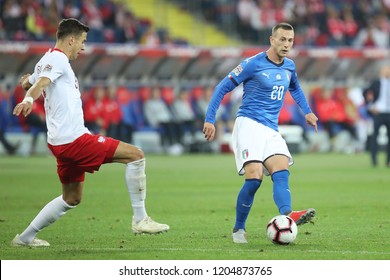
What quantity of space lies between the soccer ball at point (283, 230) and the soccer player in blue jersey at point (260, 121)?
0.28m

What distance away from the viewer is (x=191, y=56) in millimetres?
34188

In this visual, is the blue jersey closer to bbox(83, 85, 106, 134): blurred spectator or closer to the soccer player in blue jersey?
the soccer player in blue jersey

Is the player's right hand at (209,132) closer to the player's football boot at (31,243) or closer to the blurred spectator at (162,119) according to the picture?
the player's football boot at (31,243)

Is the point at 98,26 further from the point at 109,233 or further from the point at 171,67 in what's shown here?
the point at 109,233

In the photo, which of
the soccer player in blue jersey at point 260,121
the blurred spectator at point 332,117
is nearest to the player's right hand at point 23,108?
the soccer player in blue jersey at point 260,121

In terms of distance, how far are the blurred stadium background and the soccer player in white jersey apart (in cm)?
1969

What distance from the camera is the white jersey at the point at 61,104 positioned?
10.2 m

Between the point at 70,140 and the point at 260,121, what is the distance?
2195 mm

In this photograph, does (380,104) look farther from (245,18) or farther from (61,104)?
(61,104)

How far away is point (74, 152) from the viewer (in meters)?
10.2

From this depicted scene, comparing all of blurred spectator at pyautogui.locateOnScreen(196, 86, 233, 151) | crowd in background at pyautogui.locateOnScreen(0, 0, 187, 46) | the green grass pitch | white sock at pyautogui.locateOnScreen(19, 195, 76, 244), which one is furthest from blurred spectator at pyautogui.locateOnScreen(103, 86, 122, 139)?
white sock at pyautogui.locateOnScreen(19, 195, 76, 244)

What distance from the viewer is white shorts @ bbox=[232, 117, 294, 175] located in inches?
435

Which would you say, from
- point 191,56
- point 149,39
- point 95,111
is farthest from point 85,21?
point 191,56
